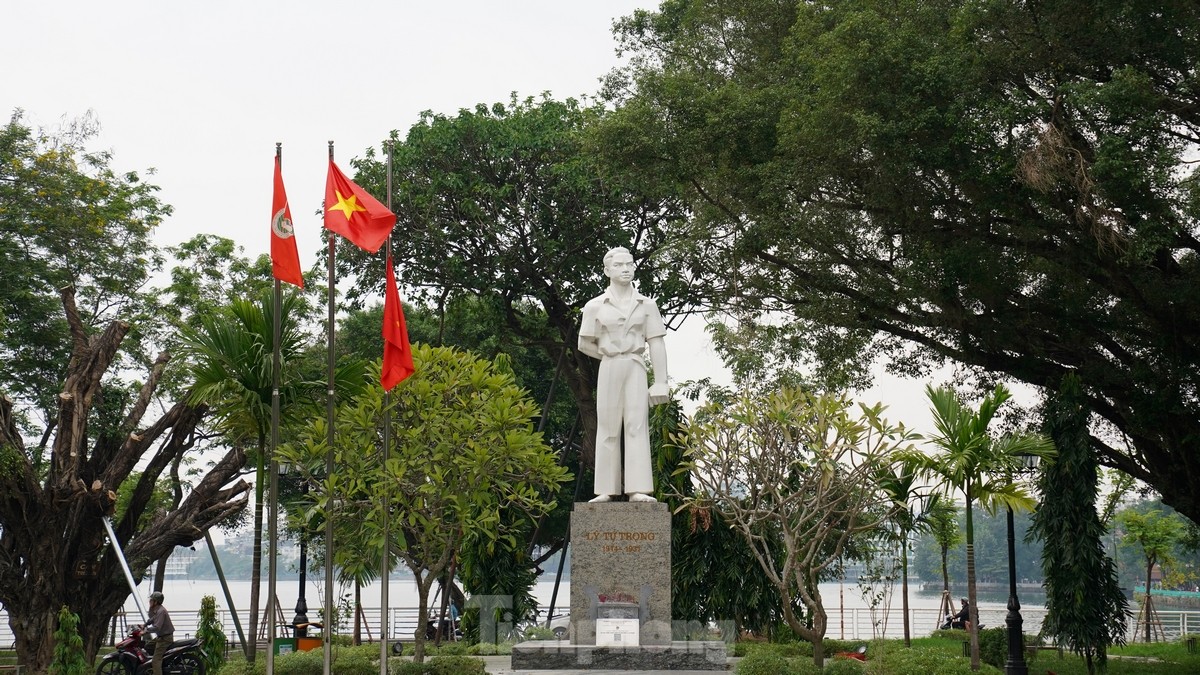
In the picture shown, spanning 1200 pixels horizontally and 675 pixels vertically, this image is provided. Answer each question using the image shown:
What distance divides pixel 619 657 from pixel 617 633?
286 millimetres

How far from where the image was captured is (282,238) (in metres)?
12.0

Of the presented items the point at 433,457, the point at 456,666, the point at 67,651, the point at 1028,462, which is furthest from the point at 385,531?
the point at 1028,462

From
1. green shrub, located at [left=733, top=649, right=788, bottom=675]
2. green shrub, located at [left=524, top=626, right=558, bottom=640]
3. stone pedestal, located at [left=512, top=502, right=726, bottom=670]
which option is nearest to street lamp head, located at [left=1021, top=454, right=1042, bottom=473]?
green shrub, located at [left=733, top=649, right=788, bottom=675]

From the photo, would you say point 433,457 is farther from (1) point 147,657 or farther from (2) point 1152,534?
(2) point 1152,534

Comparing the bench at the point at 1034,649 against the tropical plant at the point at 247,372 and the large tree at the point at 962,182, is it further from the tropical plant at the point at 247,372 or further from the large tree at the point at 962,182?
the tropical plant at the point at 247,372

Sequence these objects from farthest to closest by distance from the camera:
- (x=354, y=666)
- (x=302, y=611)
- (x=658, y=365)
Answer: (x=302, y=611) → (x=658, y=365) → (x=354, y=666)

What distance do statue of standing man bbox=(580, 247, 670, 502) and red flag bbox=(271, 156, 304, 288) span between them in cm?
334

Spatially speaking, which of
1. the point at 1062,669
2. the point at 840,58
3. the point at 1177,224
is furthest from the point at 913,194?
the point at 1062,669

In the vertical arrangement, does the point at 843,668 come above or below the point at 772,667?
below

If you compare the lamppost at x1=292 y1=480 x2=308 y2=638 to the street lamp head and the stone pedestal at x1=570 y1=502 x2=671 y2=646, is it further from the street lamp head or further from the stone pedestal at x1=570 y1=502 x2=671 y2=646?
the street lamp head

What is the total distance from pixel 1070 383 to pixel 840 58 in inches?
229

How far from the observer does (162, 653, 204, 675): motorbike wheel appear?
14.5 m

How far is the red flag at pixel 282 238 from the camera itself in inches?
468

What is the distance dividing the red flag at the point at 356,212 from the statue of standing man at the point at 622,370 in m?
2.58
